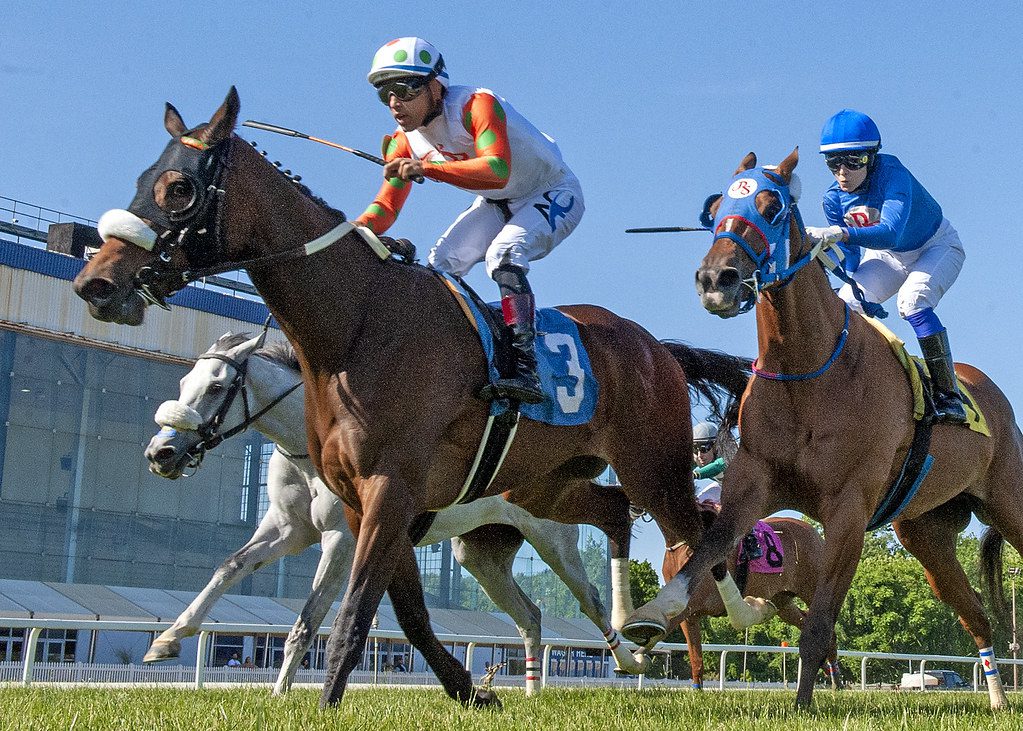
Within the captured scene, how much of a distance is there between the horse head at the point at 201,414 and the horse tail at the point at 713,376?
10.2ft

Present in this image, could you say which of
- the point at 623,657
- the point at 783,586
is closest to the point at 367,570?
the point at 623,657

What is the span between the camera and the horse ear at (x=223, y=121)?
562 centimetres

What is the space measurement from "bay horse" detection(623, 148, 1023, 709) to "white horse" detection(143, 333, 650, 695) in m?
3.00

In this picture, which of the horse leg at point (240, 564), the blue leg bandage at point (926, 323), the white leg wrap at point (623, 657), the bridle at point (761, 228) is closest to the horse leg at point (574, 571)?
the white leg wrap at point (623, 657)

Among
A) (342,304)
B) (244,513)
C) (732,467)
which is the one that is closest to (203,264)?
(342,304)

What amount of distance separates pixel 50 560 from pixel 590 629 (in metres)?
21.0

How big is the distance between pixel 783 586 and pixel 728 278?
7.69 metres

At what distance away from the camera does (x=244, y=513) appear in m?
42.4

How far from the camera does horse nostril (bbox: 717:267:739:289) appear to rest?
5938 millimetres

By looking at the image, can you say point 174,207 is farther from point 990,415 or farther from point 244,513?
point 244,513

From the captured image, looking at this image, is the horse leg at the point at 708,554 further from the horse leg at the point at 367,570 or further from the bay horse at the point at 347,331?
the horse leg at the point at 367,570

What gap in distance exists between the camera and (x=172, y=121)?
228 inches

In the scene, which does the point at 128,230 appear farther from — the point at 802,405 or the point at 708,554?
the point at 802,405

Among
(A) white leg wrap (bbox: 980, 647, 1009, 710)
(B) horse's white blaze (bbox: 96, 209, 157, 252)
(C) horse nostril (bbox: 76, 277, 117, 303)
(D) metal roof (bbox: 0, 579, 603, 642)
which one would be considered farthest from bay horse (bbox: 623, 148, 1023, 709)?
(D) metal roof (bbox: 0, 579, 603, 642)
